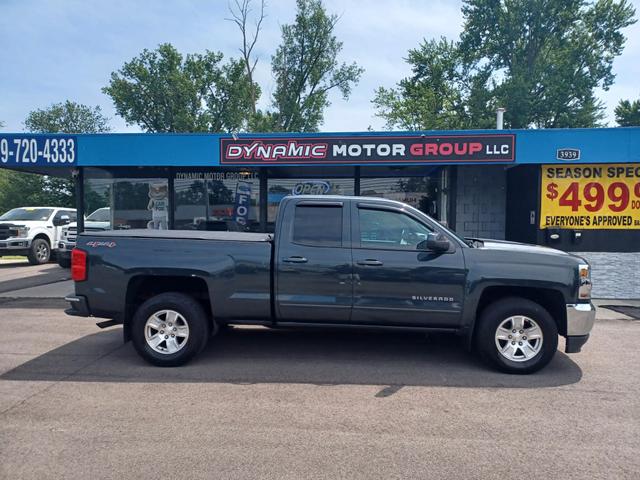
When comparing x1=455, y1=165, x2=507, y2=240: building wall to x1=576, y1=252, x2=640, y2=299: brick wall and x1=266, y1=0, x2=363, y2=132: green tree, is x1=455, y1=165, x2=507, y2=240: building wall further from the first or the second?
x1=266, y1=0, x2=363, y2=132: green tree

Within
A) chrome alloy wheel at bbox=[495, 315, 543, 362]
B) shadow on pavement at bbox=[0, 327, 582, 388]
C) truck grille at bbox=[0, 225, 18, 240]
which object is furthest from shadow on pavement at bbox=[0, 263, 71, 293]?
chrome alloy wheel at bbox=[495, 315, 543, 362]

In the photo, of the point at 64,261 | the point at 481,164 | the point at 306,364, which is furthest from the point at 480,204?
the point at 64,261

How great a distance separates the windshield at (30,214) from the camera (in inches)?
675

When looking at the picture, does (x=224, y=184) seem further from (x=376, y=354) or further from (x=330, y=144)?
(x=376, y=354)

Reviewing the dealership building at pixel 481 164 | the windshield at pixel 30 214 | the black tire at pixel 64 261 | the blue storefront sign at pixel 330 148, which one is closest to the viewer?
the blue storefront sign at pixel 330 148

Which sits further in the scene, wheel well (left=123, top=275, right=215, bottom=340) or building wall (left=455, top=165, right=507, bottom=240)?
building wall (left=455, top=165, right=507, bottom=240)

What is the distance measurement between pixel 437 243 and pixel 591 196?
23.3 ft

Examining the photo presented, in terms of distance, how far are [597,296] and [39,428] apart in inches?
419

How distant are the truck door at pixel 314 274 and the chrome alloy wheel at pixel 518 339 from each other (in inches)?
68.3

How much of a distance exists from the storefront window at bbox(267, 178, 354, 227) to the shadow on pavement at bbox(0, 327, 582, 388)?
702 centimetres

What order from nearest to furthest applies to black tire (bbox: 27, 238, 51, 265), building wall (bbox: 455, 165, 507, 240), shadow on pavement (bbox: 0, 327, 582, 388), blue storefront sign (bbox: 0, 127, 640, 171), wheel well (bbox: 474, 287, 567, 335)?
shadow on pavement (bbox: 0, 327, 582, 388) < wheel well (bbox: 474, 287, 567, 335) < blue storefront sign (bbox: 0, 127, 640, 171) < building wall (bbox: 455, 165, 507, 240) < black tire (bbox: 27, 238, 51, 265)

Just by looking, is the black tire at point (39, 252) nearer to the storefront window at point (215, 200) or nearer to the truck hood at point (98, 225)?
the truck hood at point (98, 225)

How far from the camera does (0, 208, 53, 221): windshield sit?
→ 1716 cm

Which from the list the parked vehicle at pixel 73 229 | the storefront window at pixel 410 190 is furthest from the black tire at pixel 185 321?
the parked vehicle at pixel 73 229
